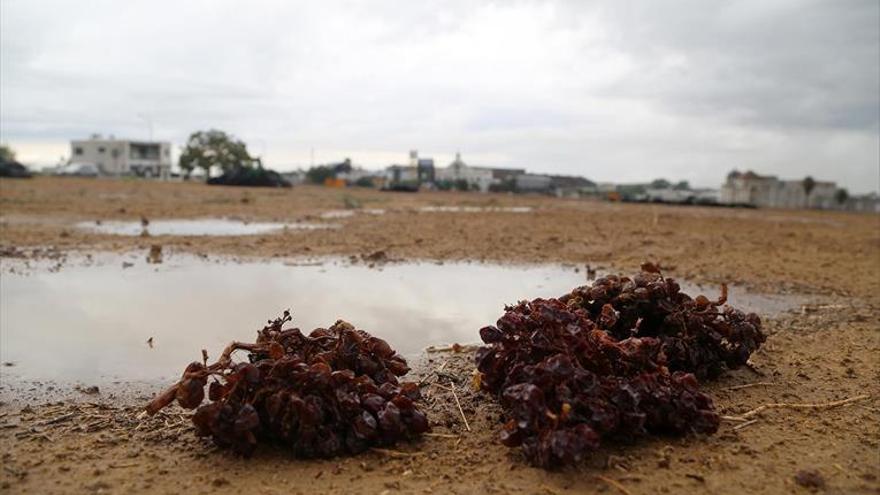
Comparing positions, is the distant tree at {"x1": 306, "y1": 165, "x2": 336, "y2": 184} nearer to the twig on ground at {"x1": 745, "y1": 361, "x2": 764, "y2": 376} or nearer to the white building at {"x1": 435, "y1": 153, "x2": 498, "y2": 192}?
the white building at {"x1": 435, "y1": 153, "x2": 498, "y2": 192}

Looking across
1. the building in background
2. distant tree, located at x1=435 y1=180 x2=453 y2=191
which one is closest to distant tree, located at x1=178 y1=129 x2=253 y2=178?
distant tree, located at x1=435 y1=180 x2=453 y2=191

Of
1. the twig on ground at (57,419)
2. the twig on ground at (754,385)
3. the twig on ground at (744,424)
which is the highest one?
the twig on ground at (754,385)

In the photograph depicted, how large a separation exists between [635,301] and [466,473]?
165cm

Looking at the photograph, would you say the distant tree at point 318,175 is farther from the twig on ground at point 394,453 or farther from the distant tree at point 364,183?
the twig on ground at point 394,453

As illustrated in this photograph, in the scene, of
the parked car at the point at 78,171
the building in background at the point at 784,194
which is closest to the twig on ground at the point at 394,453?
the building in background at the point at 784,194

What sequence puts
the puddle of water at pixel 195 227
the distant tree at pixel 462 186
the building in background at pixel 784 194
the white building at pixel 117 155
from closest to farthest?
the puddle of water at pixel 195 227 < the building in background at pixel 784 194 < the distant tree at pixel 462 186 < the white building at pixel 117 155

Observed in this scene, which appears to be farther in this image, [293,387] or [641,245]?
[641,245]

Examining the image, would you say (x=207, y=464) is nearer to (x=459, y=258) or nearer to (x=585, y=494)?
(x=585, y=494)

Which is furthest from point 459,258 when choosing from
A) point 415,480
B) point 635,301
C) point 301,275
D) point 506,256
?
point 415,480

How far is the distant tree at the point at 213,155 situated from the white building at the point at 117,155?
25.6 meters

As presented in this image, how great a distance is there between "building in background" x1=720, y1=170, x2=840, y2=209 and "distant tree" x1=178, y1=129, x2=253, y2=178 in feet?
154

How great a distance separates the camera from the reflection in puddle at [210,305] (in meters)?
4.17

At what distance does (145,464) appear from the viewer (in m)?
2.61

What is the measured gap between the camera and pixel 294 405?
8.57 ft
